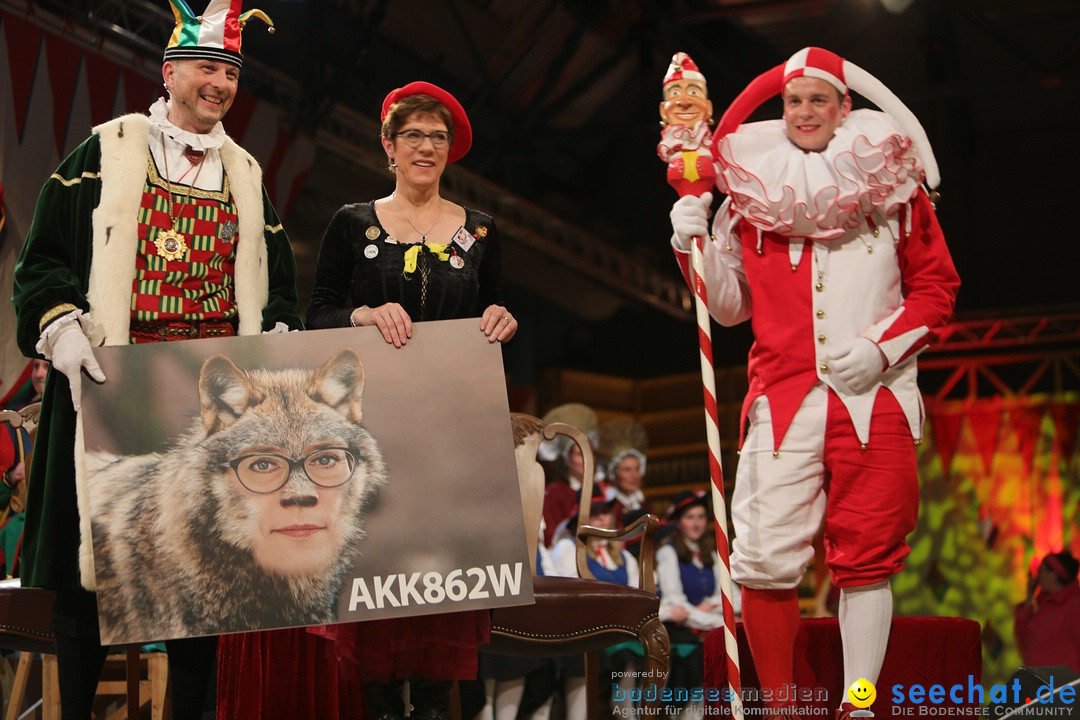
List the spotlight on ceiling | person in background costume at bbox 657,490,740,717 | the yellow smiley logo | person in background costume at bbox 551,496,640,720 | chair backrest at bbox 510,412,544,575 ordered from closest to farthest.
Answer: the yellow smiley logo
chair backrest at bbox 510,412,544,575
person in background costume at bbox 551,496,640,720
person in background costume at bbox 657,490,740,717
the spotlight on ceiling

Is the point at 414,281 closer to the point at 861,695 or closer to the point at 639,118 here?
the point at 861,695

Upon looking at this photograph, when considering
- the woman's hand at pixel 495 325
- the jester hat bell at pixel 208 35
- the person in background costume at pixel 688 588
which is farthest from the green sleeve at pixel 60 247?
the person in background costume at pixel 688 588

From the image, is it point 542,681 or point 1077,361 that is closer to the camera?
point 542,681

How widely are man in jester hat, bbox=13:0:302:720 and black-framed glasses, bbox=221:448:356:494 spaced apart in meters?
0.32

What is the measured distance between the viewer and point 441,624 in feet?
8.70

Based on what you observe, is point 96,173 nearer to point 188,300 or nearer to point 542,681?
point 188,300

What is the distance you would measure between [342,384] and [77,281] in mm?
599

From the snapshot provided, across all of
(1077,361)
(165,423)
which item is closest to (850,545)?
(165,423)

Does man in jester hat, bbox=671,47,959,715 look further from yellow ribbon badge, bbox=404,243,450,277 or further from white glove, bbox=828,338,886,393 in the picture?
yellow ribbon badge, bbox=404,243,450,277

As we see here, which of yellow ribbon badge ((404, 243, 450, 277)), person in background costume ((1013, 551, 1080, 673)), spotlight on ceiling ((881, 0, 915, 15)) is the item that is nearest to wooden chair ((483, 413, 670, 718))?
yellow ribbon badge ((404, 243, 450, 277))

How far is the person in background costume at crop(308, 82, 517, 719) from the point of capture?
265 cm

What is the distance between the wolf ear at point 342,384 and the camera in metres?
2.61

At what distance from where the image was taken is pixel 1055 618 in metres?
6.87

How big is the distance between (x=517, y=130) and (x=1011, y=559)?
542cm
